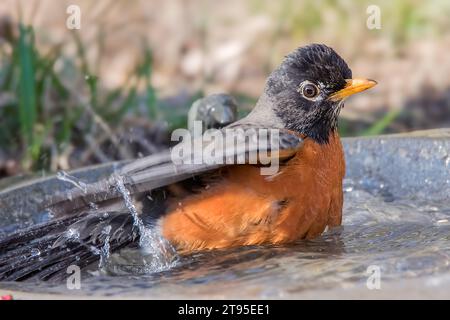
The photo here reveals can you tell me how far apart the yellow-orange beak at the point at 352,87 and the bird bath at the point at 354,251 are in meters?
0.57

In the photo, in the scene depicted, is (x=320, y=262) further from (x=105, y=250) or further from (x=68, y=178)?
(x=68, y=178)

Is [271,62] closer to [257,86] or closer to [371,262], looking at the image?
[257,86]

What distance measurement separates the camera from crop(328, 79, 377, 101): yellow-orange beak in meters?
4.85

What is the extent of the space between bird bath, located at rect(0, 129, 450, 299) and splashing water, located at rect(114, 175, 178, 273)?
0.07m

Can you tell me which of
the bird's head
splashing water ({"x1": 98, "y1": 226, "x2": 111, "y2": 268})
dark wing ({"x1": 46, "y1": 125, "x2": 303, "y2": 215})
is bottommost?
splashing water ({"x1": 98, "y1": 226, "x2": 111, "y2": 268})

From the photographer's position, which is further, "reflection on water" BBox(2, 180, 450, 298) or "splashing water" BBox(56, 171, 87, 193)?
"splashing water" BBox(56, 171, 87, 193)

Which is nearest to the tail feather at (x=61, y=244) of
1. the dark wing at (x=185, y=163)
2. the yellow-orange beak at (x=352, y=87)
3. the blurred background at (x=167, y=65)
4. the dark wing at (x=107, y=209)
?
the dark wing at (x=107, y=209)

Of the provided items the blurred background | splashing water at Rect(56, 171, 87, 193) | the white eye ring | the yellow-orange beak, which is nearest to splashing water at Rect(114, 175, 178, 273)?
splashing water at Rect(56, 171, 87, 193)

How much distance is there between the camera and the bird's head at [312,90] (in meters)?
4.79

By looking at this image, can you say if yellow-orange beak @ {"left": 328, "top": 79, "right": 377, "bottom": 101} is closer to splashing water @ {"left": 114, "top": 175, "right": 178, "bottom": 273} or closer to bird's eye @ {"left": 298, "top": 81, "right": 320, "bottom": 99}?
bird's eye @ {"left": 298, "top": 81, "right": 320, "bottom": 99}

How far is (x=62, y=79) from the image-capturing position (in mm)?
7590

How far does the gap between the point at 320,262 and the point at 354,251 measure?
0.42m

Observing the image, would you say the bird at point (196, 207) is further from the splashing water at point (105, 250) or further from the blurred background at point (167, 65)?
the blurred background at point (167, 65)
